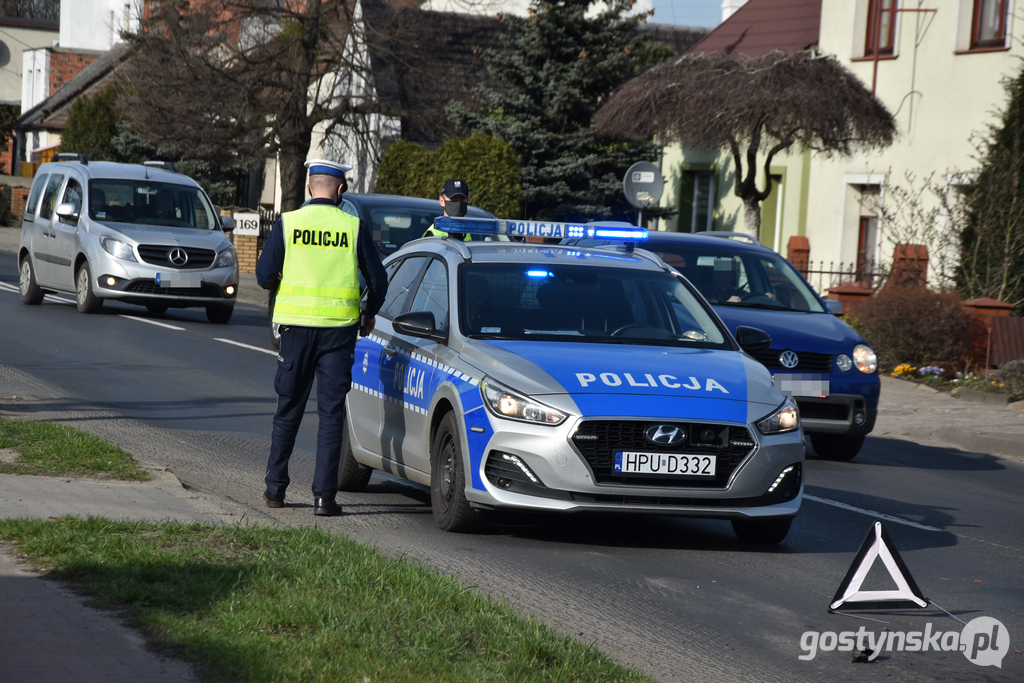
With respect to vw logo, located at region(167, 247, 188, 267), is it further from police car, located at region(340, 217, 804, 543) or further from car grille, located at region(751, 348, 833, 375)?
police car, located at region(340, 217, 804, 543)

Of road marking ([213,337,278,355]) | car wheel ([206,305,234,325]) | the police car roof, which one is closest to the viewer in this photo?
the police car roof

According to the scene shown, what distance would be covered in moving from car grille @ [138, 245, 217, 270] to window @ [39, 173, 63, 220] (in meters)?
2.48

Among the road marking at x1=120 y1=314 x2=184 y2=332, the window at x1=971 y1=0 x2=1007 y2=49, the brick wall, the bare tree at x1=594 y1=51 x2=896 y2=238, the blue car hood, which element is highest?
the brick wall

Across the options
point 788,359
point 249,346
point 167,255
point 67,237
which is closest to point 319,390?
point 788,359

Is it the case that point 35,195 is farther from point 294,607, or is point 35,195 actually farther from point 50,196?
point 294,607

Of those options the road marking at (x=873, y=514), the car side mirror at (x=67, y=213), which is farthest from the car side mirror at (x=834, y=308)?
the car side mirror at (x=67, y=213)

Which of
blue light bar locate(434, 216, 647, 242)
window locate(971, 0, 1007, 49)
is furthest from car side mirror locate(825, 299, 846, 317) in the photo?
window locate(971, 0, 1007, 49)

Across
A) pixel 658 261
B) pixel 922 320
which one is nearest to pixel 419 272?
pixel 658 261

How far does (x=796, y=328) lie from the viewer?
1164 centimetres

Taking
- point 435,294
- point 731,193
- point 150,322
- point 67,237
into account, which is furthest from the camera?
point 731,193

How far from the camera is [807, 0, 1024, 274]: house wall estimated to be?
25984 mm

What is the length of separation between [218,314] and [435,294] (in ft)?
42.3

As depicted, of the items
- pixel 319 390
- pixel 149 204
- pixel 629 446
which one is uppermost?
pixel 149 204

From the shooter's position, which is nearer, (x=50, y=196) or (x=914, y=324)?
(x=914, y=324)
